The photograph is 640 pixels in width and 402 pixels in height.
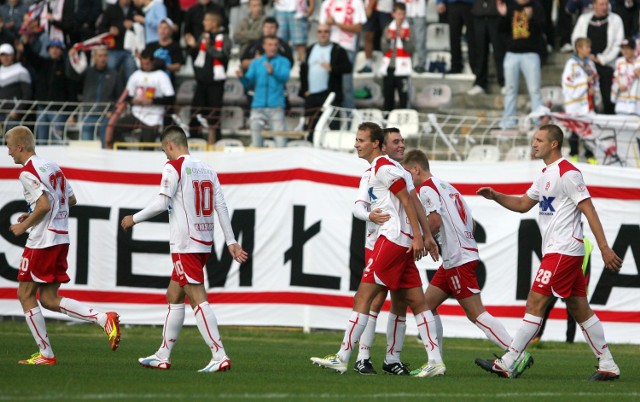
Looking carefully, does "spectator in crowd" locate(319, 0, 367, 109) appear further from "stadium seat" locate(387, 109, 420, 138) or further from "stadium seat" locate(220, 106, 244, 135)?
"stadium seat" locate(220, 106, 244, 135)

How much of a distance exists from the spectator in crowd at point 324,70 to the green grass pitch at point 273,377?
708 cm

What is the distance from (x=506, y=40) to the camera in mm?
23688

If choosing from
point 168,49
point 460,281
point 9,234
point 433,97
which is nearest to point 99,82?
point 168,49

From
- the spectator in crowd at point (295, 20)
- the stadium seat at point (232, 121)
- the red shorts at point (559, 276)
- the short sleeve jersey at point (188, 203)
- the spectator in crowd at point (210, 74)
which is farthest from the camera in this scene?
the spectator in crowd at point (295, 20)

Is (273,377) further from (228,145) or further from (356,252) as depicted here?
(228,145)

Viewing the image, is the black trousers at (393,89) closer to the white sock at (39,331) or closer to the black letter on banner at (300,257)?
the black letter on banner at (300,257)

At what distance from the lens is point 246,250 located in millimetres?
19672

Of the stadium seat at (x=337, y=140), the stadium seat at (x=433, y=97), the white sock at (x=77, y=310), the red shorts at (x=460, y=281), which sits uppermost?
the stadium seat at (x=433, y=97)

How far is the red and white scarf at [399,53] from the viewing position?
23.8 metres

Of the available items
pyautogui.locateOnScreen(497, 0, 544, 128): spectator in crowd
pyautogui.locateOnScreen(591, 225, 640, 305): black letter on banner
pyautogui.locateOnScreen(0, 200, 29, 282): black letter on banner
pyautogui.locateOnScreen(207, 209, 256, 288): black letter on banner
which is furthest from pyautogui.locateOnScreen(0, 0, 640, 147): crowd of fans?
pyautogui.locateOnScreen(591, 225, 640, 305): black letter on banner

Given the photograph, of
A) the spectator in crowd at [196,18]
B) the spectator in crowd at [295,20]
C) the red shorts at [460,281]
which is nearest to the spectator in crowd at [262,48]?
the spectator in crowd at [295,20]

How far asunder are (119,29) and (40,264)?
44.8ft

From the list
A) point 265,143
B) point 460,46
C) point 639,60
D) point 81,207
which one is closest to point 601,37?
point 639,60

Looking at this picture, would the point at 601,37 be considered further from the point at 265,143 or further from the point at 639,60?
the point at 265,143
